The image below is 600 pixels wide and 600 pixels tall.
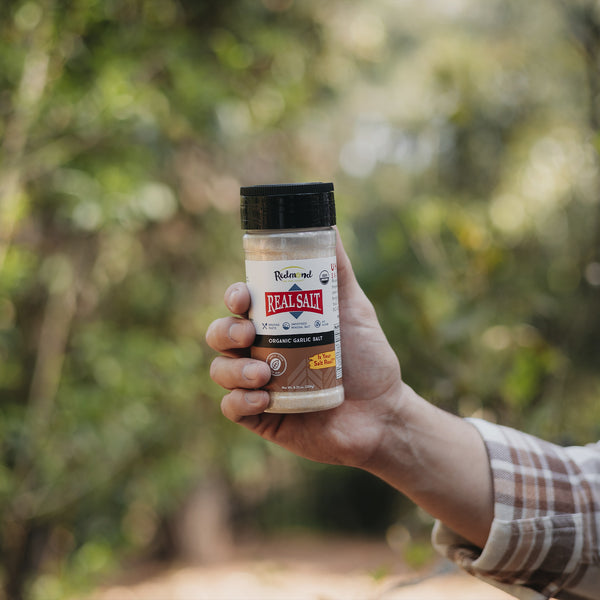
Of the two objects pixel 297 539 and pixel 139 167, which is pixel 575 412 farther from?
pixel 297 539

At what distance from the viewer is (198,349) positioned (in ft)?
11.5

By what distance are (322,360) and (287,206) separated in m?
0.27

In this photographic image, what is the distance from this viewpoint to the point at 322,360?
1.12m

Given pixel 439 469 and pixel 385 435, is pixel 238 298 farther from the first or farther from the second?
pixel 439 469

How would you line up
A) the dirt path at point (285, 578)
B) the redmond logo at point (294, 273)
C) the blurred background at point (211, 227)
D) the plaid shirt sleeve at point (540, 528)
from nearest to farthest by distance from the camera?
1. the redmond logo at point (294, 273)
2. the plaid shirt sleeve at point (540, 528)
3. the blurred background at point (211, 227)
4. the dirt path at point (285, 578)

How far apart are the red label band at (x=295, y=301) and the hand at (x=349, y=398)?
8 cm

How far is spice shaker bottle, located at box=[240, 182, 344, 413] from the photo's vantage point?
1098 millimetres

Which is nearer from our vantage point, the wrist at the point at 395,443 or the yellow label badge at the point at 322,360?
the yellow label badge at the point at 322,360

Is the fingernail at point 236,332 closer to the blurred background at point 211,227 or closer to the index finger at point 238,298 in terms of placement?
the index finger at point 238,298

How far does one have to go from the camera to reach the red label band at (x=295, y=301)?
3.59 ft

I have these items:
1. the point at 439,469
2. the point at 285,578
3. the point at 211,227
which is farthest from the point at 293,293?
the point at 285,578

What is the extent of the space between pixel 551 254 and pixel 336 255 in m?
1.85

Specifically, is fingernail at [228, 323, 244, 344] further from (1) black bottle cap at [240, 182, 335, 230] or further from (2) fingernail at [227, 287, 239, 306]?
(1) black bottle cap at [240, 182, 335, 230]

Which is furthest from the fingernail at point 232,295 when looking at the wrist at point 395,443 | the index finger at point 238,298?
the wrist at point 395,443
